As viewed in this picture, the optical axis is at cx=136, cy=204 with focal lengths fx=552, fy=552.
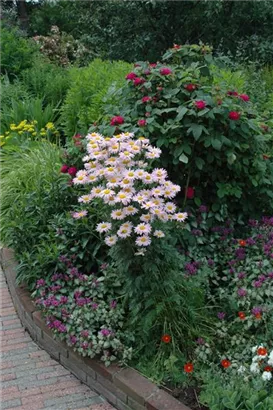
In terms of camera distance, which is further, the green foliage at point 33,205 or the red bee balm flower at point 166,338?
the green foliage at point 33,205

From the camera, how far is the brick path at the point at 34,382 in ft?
10.5

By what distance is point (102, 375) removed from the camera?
3234 mm

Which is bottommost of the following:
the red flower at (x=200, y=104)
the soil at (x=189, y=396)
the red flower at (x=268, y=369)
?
the soil at (x=189, y=396)

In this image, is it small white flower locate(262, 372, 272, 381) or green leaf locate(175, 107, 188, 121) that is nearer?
small white flower locate(262, 372, 272, 381)

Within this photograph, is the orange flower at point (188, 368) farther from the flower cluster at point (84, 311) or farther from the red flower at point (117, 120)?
the red flower at point (117, 120)

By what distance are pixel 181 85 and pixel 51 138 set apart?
3.12 m

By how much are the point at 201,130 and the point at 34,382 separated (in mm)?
2010

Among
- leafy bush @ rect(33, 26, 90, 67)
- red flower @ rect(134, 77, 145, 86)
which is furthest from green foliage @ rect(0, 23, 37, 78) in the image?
red flower @ rect(134, 77, 145, 86)

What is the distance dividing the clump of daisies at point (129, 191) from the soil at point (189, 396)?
31.8 inches

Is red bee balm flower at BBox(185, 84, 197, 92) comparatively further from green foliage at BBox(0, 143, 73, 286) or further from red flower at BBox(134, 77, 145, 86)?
green foliage at BBox(0, 143, 73, 286)

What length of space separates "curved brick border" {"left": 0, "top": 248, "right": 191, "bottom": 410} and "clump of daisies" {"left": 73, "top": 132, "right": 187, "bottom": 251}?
29.8 inches

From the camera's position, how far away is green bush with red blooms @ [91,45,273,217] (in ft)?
13.0

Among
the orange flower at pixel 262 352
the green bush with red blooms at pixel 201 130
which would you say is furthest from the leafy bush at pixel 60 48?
the orange flower at pixel 262 352

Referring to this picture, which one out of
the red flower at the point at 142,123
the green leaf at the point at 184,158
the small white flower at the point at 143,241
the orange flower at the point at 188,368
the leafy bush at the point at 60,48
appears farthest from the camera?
the leafy bush at the point at 60,48
